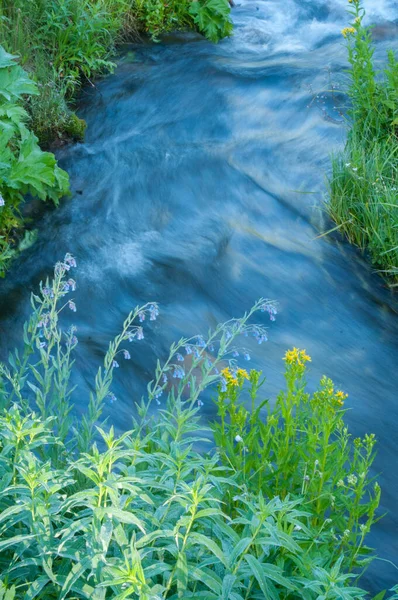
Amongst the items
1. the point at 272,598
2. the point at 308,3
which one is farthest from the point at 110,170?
the point at 272,598

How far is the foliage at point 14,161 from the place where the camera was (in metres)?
4.93

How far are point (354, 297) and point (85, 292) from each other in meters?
1.83

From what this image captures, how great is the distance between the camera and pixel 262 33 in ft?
28.0

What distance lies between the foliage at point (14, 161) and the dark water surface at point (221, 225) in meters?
0.30

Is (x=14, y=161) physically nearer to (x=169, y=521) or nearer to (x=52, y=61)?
(x=52, y=61)

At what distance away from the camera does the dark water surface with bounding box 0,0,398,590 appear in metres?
4.73

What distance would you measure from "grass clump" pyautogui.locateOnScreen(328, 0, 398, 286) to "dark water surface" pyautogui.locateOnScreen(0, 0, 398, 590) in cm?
18

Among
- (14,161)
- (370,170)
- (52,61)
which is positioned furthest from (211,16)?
(14,161)

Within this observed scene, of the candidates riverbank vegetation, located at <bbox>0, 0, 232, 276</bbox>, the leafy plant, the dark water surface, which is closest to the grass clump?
the dark water surface

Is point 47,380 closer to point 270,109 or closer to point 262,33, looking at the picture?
point 270,109

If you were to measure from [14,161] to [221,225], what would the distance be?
1635 millimetres

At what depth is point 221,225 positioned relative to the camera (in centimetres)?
588

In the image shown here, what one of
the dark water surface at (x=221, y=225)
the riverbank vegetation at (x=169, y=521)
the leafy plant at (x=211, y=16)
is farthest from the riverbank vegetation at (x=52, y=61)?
the riverbank vegetation at (x=169, y=521)

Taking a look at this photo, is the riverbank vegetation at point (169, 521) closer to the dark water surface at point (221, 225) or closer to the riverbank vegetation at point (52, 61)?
the dark water surface at point (221, 225)
